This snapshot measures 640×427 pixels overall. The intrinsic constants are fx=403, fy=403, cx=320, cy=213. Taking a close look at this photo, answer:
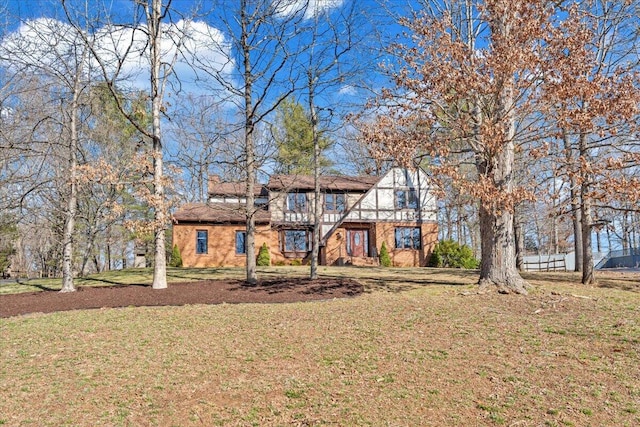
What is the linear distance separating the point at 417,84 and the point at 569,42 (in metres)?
3.01

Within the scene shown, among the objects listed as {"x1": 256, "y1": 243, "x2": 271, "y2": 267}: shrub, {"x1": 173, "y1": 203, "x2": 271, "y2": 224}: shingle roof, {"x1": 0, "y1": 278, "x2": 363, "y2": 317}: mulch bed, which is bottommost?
{"x1": 0, "y1": 278, "x2": 363, "y2": 317}: mulch bed

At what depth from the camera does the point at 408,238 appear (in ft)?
82.8

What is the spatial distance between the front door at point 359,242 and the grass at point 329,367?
1646 centimetres

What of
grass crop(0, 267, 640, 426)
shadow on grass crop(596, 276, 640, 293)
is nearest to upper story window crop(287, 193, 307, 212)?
shadow on grass crop(596, 276, 640, 293)

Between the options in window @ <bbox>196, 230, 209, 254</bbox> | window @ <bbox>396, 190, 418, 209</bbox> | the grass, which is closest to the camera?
the grass

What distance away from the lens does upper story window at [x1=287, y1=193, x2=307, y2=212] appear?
2447 cm

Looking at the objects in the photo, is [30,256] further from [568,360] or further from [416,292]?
[568,360]

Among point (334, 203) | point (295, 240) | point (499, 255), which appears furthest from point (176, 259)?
point (499, 255)

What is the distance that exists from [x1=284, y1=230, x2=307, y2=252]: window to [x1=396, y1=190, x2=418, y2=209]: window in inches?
246

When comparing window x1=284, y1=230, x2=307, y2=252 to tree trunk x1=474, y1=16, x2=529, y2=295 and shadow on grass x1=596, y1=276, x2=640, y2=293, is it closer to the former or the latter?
tree trunk x1=474, y1=16, x2=529, y2=295

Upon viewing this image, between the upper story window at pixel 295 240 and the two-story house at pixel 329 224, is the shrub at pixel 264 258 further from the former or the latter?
the upper story window at pixel 295 240

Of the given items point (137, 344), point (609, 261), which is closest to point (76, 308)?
point (137, 344)

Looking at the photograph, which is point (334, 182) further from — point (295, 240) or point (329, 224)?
point (295, 240)

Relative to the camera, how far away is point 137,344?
6.18 metres
